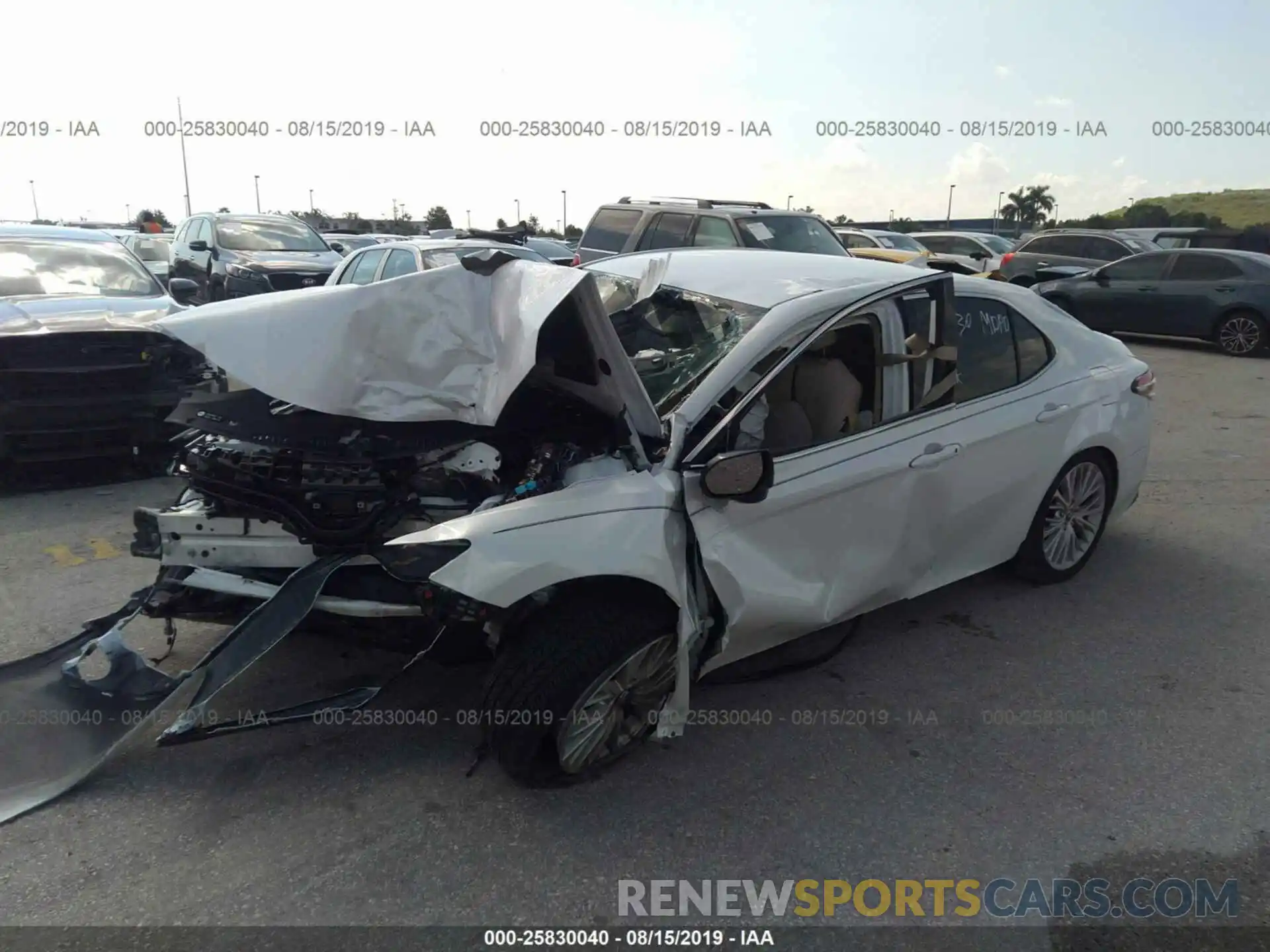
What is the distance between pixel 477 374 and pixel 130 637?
213 cm

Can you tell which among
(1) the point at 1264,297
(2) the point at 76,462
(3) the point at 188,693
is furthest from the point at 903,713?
(1) the point at 1264,297

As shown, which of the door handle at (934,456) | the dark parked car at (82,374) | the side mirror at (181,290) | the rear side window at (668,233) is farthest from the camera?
the rear side window at (668,233)

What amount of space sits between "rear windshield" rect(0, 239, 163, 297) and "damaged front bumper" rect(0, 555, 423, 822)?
178 inches

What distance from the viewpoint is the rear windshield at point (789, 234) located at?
9961mm

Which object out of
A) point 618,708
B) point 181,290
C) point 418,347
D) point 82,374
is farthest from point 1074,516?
point 181,290

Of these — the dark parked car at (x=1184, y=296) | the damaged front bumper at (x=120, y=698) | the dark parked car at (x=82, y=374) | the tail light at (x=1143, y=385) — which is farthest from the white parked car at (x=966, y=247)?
the damaged front bumper at (x=120, y=698)

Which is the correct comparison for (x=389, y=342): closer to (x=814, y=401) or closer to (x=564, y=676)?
(x=564, y=676)

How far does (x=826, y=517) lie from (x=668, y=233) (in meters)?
7.53

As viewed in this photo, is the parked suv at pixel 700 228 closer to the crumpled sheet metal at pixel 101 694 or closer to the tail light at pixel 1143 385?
the tail light at pixel 1143 385

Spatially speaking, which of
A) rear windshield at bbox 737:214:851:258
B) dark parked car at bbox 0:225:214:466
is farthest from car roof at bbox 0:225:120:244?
rear windshield at bbox 737:214:851:258

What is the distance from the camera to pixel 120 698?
3.34 meters

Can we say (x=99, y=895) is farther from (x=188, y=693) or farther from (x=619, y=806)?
(x=619, y=806)

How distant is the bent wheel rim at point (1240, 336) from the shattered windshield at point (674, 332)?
11.9 metres

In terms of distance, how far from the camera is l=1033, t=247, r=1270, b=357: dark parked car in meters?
12.5
